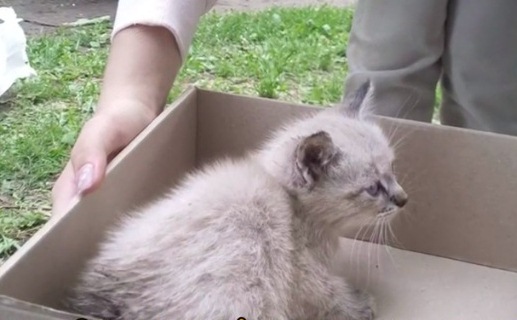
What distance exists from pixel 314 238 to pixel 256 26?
194 centimetres

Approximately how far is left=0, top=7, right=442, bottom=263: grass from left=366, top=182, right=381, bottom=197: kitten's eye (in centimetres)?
99

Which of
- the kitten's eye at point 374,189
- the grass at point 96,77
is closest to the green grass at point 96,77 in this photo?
the grass at point 96,77

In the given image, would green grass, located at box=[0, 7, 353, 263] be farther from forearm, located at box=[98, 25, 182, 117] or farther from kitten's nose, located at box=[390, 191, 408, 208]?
kitten's nose, located at box=[390, 191, 408, 208]

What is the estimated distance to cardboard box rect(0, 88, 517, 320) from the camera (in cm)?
134

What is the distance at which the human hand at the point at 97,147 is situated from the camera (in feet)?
3.66

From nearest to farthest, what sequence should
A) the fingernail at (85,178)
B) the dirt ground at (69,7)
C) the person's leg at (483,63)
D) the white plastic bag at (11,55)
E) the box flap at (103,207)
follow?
the box flap at (103,207), the fingernail at (85,178), the person's leg at (483,63), the white plastic bag at (11,55), the dirt ground at (69,7)

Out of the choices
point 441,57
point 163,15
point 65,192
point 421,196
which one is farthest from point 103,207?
point 441,57

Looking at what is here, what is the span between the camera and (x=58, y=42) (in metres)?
2.92

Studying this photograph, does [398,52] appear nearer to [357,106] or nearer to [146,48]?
[357,106]

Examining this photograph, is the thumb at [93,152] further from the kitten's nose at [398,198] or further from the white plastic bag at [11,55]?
the white plastic bag at [11,55]

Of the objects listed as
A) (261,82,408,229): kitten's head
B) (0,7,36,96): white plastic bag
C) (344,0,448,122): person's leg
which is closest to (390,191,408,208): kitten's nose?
(261,82,408,229): kitten's head

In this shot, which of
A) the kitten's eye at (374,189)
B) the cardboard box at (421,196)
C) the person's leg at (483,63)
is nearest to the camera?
the kitten's eye at (374,189)

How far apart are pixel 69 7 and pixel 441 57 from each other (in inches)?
84.2

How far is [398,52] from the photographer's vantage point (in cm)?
154
